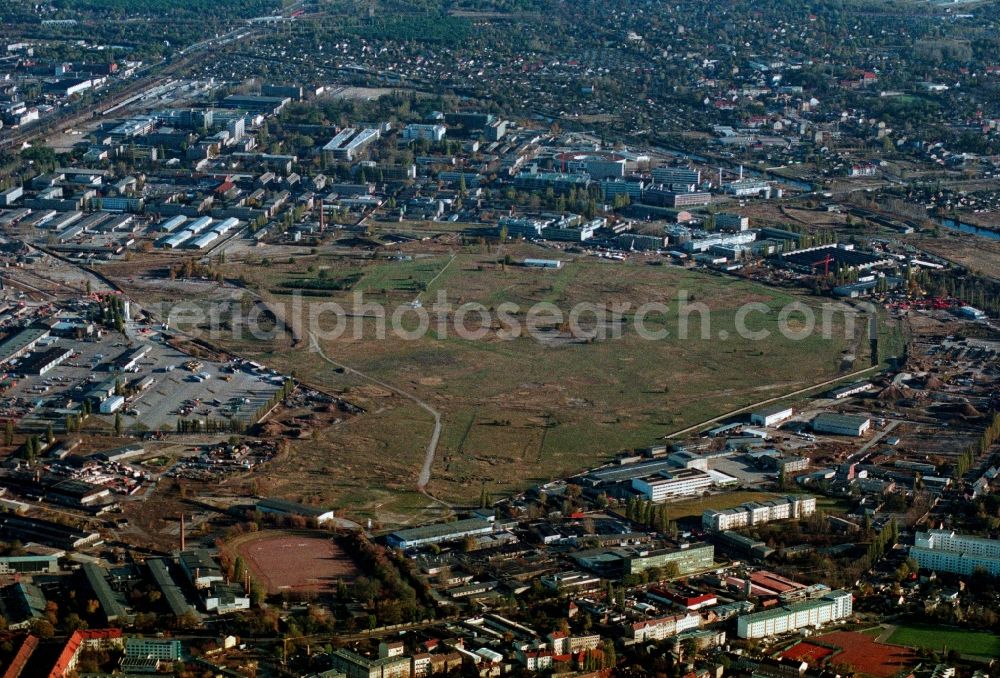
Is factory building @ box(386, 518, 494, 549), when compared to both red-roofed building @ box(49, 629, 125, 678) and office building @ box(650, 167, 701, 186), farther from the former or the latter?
office building @ box(650, 167, 701, 186)

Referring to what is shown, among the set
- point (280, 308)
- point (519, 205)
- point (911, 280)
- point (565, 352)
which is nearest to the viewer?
point (565, 352)

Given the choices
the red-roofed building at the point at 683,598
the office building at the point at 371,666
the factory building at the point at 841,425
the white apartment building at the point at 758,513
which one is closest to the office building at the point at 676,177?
→ the factory building at the point at 841,425

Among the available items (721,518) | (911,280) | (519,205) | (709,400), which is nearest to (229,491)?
(721,518)

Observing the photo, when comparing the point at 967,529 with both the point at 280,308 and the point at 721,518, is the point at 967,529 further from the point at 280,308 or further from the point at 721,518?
the point at 280,308

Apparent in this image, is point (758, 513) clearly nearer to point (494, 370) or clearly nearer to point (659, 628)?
point (659, 628)

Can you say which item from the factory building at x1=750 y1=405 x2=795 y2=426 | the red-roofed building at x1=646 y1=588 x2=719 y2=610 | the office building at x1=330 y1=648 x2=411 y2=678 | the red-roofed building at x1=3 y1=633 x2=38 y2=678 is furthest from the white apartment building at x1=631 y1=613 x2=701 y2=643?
the factory building at x1=750 y1=405 x2=795 y2=426

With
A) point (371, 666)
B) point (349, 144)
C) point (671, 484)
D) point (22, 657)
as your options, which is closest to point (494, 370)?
point (671, 484)
